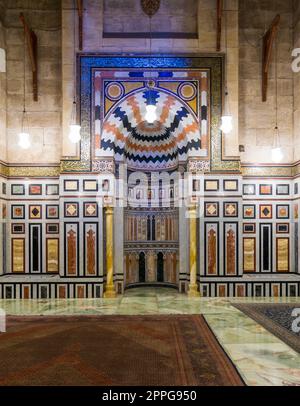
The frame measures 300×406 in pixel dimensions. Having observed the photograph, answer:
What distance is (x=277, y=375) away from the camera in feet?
10.5

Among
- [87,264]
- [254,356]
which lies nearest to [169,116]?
[87,264]

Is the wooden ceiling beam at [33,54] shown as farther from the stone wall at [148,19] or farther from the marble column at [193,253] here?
the marble column at [193,253]

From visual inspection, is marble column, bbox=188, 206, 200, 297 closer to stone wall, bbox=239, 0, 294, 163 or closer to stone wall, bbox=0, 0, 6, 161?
stone wall, bbox=239, 0, 294, 163

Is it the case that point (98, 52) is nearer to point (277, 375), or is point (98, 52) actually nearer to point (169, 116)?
point (169, 116)

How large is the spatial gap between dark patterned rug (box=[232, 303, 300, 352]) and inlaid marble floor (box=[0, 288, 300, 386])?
0.34 feet

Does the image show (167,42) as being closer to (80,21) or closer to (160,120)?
(160,120)

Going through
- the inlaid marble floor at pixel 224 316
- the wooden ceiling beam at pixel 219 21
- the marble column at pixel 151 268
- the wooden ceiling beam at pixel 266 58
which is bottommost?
the inlaid marble floor at pixel 224 316

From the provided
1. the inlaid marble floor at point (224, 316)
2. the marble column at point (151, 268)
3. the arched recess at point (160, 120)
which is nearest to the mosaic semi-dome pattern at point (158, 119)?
the arched recess at point (160, 120)

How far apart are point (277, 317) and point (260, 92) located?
14.3ft

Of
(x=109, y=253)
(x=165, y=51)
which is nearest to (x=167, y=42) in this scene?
(x=165, y=51)

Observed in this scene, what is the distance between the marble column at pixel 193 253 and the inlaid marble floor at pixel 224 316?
0.81 ft

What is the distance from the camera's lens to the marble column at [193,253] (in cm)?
705

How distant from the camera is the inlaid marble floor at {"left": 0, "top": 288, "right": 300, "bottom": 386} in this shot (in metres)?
3.33

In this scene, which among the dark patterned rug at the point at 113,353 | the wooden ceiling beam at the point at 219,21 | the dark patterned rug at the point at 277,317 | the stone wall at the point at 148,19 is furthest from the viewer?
the stone wall at the point at 148,19
